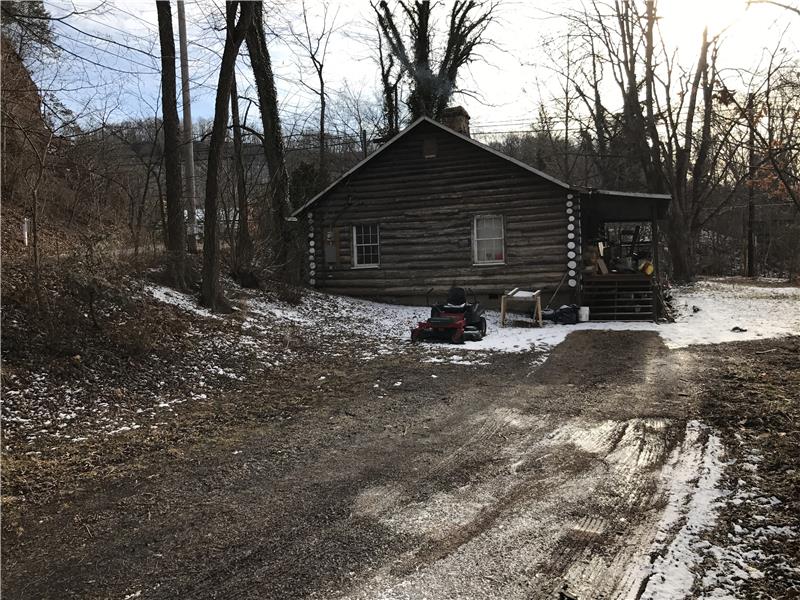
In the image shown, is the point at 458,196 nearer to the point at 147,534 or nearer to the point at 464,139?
the point at 464,139

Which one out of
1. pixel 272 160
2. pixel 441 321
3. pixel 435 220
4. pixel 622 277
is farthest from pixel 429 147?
pixel 441 321

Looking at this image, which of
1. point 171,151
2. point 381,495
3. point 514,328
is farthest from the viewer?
point 514,328

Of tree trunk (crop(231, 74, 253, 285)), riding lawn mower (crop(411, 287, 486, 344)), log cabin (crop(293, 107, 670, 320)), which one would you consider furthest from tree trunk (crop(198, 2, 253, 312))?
log cabin (crop(293, 107, 670, 320))

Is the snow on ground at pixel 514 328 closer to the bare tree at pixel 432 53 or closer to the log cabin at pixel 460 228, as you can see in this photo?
the log cabin at pixel 460 228

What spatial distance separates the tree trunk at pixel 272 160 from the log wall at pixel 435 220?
142 centimetres

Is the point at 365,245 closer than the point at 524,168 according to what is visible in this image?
No

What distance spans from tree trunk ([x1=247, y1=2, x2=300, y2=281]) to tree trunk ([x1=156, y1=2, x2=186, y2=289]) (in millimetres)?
4707

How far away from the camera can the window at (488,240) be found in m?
17.1

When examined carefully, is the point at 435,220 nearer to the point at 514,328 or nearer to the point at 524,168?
the point at 524,168

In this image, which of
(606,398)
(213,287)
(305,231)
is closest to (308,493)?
(606,398)

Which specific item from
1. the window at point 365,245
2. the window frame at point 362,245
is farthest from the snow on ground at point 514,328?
the window at point 365,245

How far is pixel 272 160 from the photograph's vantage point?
17.7 m

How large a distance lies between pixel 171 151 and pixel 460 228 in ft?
28.8

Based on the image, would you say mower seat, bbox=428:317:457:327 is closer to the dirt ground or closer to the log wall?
the dirt ground
